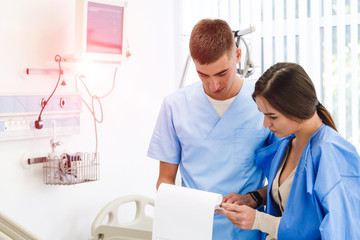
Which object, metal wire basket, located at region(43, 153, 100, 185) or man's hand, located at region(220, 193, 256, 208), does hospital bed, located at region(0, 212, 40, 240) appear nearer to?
metal wire basket, located at region(43, 153, 100, 185)

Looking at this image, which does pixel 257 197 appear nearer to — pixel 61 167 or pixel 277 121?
pixel 277 121

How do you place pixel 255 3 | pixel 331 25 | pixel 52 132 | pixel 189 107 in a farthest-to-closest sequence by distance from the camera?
pixel 255 3 → pixel 331 25 → pixel 52 132 → pixel 189 107

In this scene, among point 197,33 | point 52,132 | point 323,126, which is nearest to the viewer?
point 323,126

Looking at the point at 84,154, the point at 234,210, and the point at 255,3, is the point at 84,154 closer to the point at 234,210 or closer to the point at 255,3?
the point at 234,210

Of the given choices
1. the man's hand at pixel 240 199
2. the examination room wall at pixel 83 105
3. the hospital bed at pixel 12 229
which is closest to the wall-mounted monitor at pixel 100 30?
the examination room wall at pixel 83 105

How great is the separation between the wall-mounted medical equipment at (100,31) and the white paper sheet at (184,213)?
91 cm

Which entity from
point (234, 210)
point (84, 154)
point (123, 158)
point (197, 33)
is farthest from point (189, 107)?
point (123, 158)

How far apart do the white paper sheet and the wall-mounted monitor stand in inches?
35.8

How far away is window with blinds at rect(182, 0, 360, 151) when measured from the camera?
8.25ft

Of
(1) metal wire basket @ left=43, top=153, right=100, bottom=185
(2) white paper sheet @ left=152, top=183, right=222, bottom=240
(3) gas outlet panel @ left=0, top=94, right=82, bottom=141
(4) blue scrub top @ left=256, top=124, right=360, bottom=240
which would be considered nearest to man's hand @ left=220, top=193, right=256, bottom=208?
(2) white paper sheet @ left=152, top=183, right=222, bottom=240

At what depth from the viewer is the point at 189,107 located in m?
1.79

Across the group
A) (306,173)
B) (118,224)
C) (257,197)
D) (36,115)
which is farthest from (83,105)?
(306,173)

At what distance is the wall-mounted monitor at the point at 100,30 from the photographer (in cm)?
207

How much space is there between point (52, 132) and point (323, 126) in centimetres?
131
